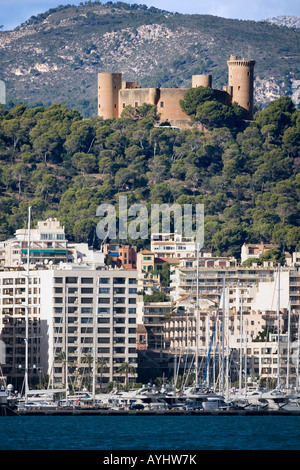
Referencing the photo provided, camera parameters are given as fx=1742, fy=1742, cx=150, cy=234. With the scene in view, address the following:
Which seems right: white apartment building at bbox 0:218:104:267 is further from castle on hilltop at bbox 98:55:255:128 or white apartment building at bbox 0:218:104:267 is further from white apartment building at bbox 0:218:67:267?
castle on hilltop at bbox 98:55:255:128

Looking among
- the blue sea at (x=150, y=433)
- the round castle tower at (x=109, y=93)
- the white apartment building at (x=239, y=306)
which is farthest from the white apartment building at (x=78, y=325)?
the round castle tower at (x=109, y=93)

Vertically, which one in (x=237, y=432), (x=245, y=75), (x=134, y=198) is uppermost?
(x=245, y=75)

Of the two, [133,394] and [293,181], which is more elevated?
[293,181]

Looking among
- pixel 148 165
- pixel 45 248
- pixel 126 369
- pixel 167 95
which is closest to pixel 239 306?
pixel 126 369

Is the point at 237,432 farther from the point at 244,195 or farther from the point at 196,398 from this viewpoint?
the point at 244,195

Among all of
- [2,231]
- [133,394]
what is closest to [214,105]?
[2,231]

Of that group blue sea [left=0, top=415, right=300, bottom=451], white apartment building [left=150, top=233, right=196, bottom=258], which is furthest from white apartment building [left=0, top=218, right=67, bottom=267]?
blue sea [left=0, top=415, right=300, bottom=451]

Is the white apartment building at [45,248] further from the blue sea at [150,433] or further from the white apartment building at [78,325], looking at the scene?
the blue sea at [150,433]
